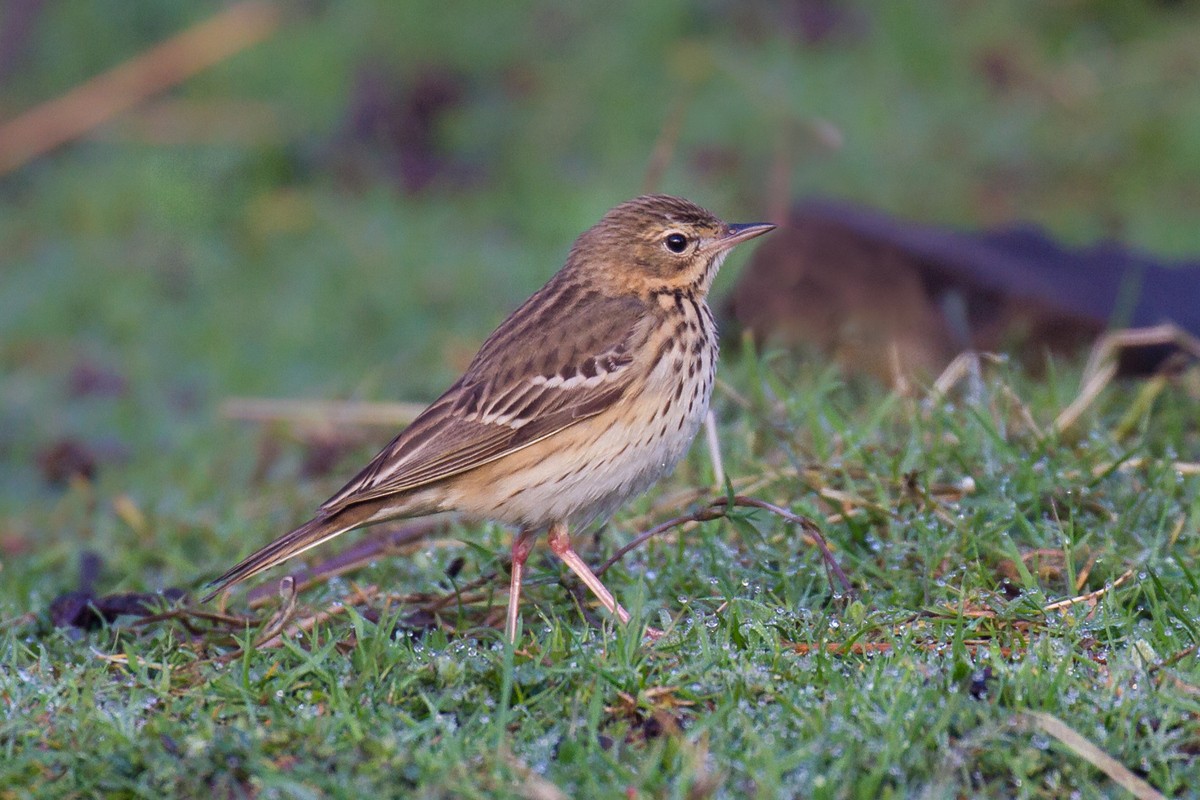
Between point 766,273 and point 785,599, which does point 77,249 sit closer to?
point 766,273

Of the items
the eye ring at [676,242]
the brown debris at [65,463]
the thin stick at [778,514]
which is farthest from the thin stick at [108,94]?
the thin stick at [778,514]

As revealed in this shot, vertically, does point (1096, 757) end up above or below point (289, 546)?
below

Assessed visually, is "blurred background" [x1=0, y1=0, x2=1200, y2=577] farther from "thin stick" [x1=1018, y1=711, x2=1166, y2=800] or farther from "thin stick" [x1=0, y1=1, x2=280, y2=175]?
"thin stick" [x1=1018, y1=711, x2=1166, y2=800]

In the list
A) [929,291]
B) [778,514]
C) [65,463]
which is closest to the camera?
[778,514]

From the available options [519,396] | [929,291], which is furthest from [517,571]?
[929,291]

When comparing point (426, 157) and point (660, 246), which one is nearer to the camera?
point (660, 246)

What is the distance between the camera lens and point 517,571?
507cm

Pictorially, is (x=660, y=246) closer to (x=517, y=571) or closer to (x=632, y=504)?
(x=632, y=504)

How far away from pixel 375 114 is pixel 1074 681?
999 cm

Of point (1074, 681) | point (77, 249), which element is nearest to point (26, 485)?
point (77, 249)

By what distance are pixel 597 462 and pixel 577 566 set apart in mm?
350

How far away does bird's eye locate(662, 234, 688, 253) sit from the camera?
5762 millimetres

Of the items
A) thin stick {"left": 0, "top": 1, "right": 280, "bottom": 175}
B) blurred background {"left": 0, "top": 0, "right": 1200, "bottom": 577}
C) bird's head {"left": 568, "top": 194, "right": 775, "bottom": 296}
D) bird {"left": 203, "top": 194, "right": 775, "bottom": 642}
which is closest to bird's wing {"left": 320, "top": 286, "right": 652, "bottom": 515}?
bird {"left": 203, "top": 194, "right": 775, "bottom": 642}

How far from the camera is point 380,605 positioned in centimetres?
528
